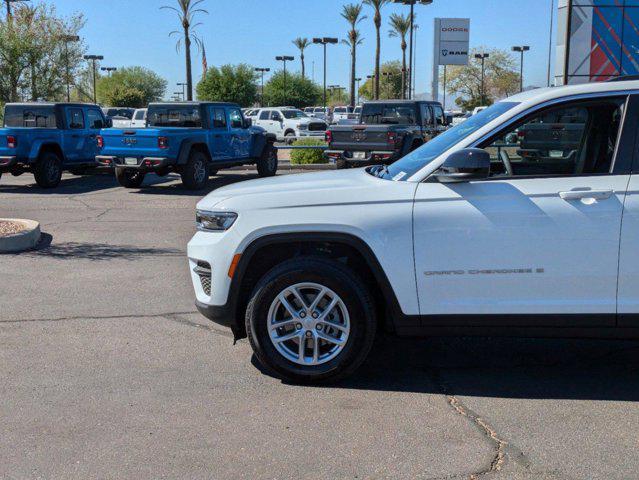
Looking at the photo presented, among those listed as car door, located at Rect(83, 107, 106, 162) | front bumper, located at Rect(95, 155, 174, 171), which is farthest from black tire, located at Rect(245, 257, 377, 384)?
car door, located at Rect(83, 107, 106, 162)

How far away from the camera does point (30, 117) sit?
57.9 feet

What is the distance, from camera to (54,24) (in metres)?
34.6

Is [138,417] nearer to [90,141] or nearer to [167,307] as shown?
[167,307]

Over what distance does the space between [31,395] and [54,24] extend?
110ft

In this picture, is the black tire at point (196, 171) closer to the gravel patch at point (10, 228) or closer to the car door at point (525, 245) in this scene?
the gravel patch at point (10, 228)

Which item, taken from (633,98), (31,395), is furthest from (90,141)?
(633,98)

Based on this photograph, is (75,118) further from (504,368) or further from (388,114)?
(504,368)

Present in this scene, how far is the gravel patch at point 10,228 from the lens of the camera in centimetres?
953

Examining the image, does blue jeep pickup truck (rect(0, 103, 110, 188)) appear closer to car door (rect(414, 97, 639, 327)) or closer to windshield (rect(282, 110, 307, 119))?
car door (rect(414, 97, 639, 327))

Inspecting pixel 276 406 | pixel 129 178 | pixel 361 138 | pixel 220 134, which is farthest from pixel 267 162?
pixel 276 406

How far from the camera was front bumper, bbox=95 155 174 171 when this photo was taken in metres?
15.9

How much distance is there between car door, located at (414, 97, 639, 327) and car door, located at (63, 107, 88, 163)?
14.8 m

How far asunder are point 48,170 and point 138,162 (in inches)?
99.7

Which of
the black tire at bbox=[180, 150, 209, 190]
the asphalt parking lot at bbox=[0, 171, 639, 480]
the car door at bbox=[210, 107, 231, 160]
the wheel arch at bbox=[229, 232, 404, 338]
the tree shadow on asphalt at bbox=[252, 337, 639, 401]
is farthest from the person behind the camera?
the car door at bbox=[210, 107, 231, 160]
